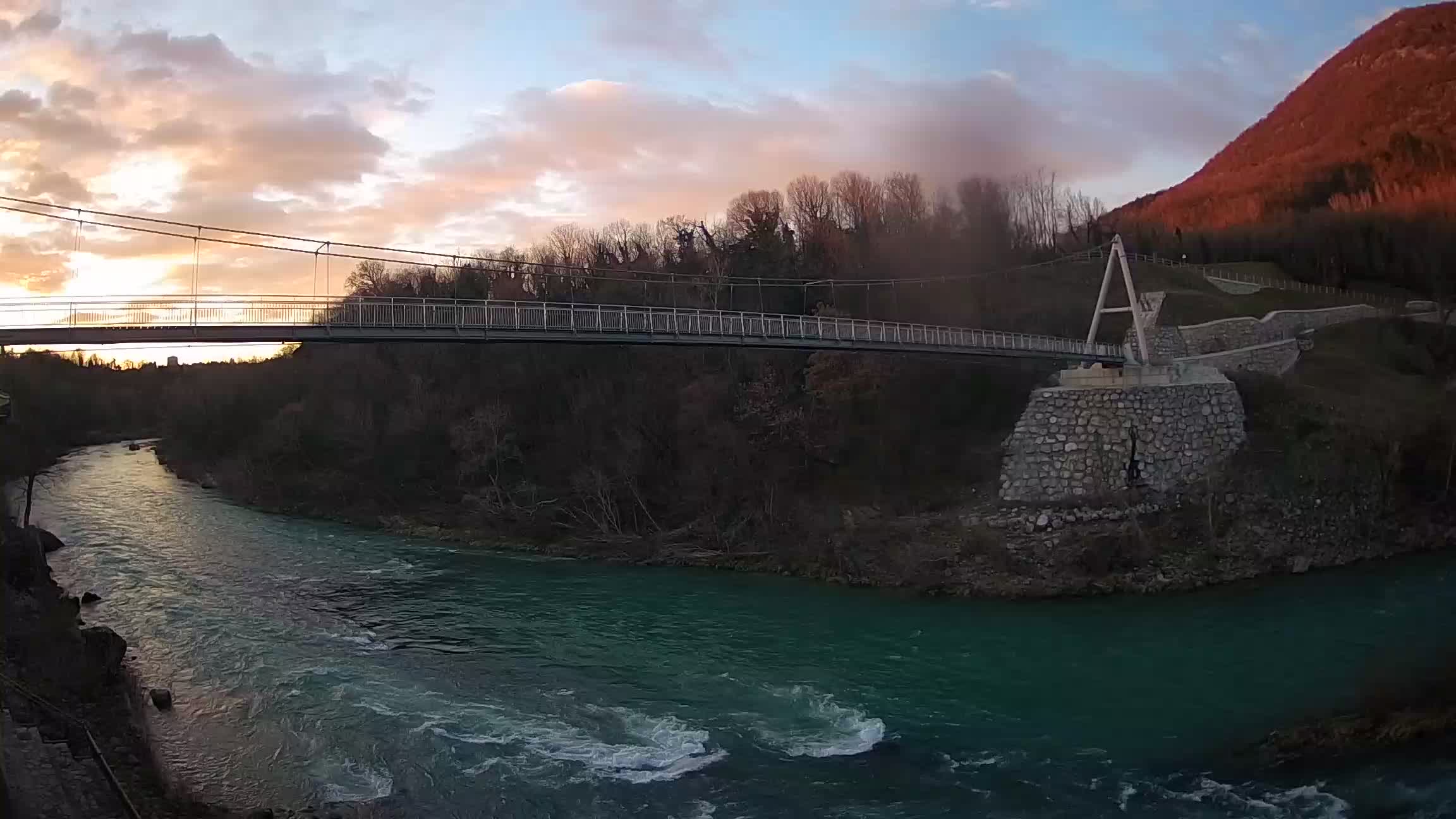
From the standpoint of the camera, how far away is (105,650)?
54.2 ft

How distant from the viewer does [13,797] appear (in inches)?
404

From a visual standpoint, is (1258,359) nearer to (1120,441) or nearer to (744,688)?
(1120,441)

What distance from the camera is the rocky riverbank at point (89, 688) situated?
11.2m

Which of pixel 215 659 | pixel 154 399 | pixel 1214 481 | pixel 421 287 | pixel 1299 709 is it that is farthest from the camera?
pixel 154 399

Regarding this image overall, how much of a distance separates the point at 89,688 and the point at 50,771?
4.10m

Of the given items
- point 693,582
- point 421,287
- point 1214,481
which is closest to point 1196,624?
point 1214,481

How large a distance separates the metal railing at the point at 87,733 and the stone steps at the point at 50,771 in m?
0.06

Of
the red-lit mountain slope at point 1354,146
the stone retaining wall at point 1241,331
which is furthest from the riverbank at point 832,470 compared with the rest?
the red-lit mountain slope at point 1354,146

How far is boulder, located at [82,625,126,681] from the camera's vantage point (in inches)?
615

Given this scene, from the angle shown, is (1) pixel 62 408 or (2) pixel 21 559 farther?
(1) pixel 62 408

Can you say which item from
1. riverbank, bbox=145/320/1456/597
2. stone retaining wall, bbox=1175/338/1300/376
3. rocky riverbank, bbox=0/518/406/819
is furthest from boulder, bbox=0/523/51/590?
stone retaining wall, bbox=1175/338/1300/376

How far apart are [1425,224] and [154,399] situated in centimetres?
8698

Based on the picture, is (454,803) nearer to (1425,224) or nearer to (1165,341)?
(1165,341)

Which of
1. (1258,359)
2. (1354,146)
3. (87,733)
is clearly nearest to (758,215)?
(1258,359)
